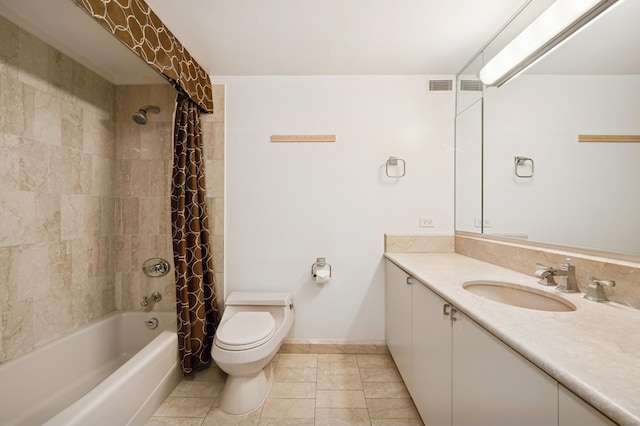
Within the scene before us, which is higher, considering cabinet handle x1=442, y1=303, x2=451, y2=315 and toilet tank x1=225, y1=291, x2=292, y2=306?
cabinet handle x1=442, y1=303, x2=451, y2=315

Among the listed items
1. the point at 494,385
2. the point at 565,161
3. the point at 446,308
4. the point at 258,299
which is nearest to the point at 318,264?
the point at 258,299

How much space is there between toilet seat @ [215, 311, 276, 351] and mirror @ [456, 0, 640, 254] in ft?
5.44

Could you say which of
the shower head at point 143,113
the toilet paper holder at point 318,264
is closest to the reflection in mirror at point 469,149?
the toilet paper holder at point 318,264

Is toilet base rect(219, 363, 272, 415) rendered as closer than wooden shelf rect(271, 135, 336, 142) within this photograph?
Yes

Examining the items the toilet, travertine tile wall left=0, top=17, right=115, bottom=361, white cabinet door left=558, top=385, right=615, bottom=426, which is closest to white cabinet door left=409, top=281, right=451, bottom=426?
white cabinet door left=558, top=385, right=615, bottom=426

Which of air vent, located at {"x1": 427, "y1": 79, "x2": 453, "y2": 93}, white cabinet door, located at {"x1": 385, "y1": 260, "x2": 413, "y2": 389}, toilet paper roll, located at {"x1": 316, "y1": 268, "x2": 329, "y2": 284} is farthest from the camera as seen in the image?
air vent, located at {"x1": 427, "y1": 79, "x2": 453, "y2": 93}

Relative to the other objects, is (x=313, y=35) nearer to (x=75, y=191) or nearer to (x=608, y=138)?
(x=608, y=138)

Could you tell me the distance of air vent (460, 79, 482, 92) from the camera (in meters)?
1.78

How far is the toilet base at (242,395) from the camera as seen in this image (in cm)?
144

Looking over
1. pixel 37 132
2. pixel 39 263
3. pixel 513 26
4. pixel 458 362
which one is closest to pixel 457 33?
pixel 513 26

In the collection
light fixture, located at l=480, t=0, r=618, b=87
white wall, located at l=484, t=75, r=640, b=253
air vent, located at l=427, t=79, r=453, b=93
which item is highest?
air vent, located at l=427, t=79, r=453, b=93

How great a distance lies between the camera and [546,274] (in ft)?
3.75

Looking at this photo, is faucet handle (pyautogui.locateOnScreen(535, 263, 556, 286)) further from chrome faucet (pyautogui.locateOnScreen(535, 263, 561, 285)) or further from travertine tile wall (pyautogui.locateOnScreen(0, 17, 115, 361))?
travertine tile wall (pyautogui.locateOnScreen(0, 17, 115, 361))

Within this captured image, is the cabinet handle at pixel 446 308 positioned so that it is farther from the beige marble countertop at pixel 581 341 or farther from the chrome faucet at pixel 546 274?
the chrome faucet at pixel 546 274
